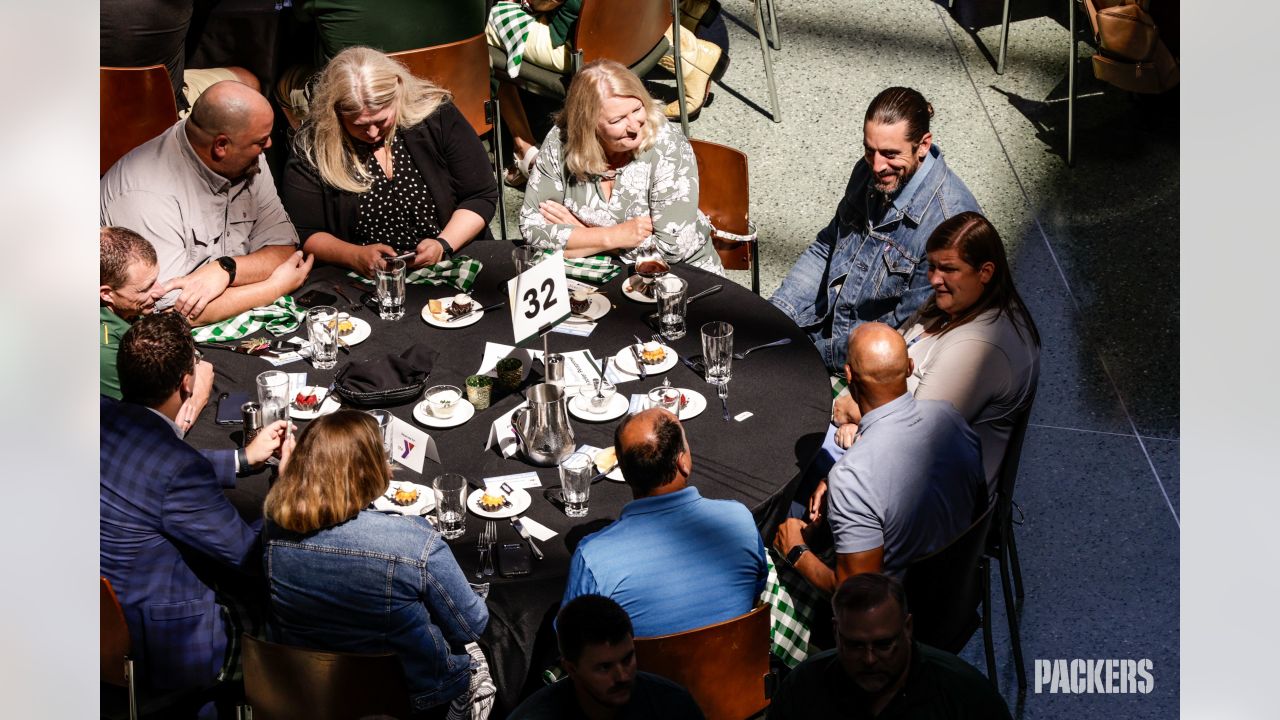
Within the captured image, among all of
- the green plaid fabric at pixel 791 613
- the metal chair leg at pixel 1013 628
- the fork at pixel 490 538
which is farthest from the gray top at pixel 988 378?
the fork at pixel 490 538

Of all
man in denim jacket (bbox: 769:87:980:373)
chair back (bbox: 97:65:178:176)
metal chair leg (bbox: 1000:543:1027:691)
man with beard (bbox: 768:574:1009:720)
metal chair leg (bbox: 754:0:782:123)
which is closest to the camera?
man with beard (bbox: 768:574:1009:720)

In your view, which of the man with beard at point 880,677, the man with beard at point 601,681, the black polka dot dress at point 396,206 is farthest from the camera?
the black polka dot dress at point 396,206

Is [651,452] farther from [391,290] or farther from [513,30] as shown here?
[513,30]

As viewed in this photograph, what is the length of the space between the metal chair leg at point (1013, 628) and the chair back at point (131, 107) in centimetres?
353

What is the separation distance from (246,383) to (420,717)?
1.22m

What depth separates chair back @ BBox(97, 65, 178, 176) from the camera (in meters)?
5.23

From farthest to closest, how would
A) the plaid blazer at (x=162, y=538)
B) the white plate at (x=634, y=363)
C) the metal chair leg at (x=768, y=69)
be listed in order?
the metal chair leg at (x=768, y=69), the white plate at (x=634, y=363), the plaid blazer at (x=162, y=538)

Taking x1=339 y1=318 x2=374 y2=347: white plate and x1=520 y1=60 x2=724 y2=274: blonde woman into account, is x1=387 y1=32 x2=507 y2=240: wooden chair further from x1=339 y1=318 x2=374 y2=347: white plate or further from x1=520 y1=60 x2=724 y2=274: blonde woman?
x1=339 y1=318 x2=374 y2=347: white plate

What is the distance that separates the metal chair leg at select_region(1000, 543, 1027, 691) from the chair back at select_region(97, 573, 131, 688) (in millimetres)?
2351

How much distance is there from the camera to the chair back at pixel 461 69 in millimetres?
5363

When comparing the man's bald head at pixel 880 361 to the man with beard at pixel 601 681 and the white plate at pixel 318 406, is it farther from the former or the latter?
the white plate at pixel 318 406

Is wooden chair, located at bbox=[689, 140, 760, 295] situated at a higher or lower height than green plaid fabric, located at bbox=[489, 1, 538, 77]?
lower

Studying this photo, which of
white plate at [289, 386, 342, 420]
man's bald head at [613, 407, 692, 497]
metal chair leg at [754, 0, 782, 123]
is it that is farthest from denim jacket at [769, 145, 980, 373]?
metal chair leg at [754, 0, 782, 123]

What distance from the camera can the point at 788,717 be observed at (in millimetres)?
3125
